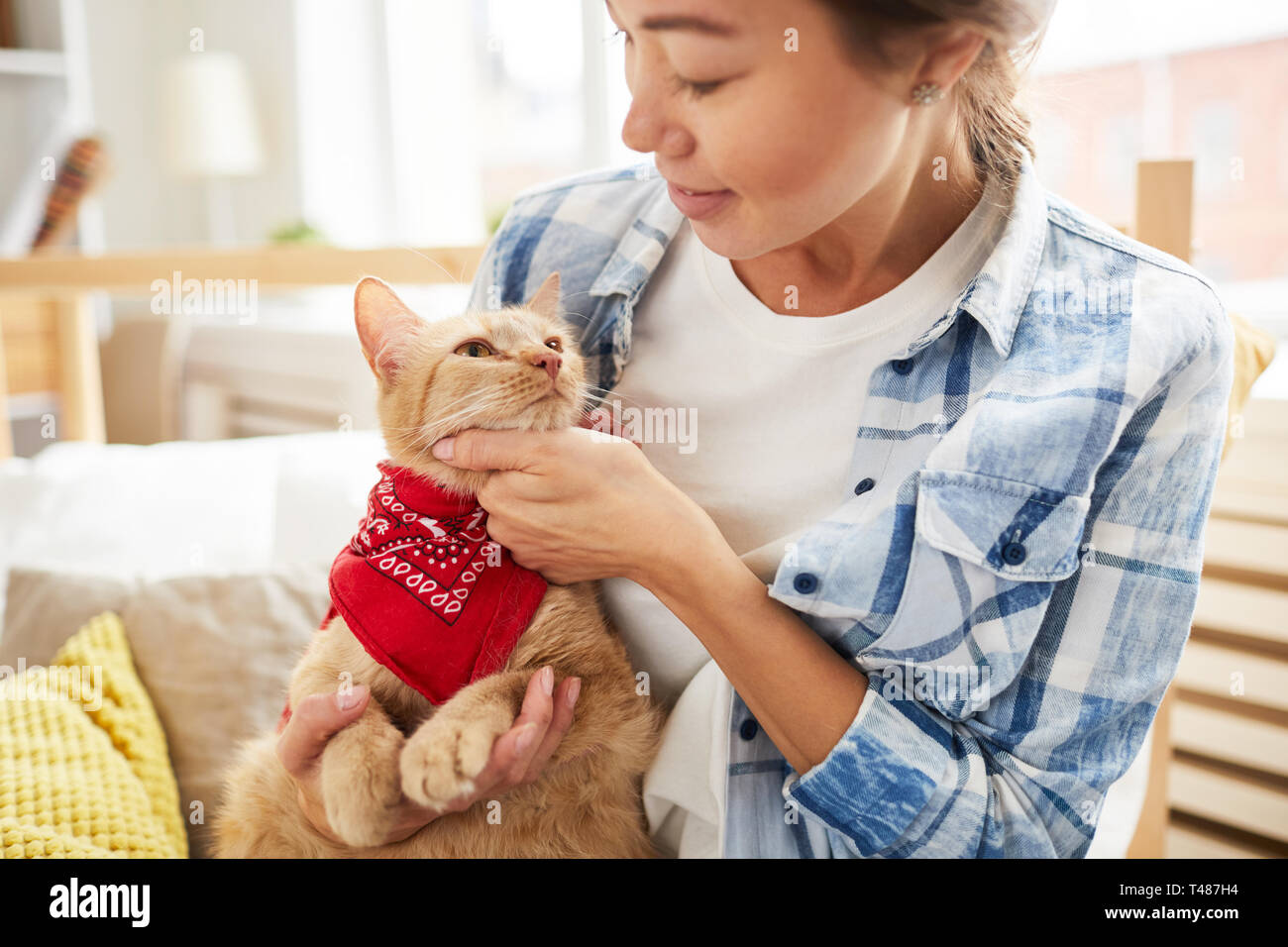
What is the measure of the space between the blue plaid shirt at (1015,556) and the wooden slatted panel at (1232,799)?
88 centimetres

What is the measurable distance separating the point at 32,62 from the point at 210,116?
775 mm

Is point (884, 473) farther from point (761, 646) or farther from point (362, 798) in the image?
point (362, 798)

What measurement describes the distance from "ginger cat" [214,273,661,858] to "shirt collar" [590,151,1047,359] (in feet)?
0.40

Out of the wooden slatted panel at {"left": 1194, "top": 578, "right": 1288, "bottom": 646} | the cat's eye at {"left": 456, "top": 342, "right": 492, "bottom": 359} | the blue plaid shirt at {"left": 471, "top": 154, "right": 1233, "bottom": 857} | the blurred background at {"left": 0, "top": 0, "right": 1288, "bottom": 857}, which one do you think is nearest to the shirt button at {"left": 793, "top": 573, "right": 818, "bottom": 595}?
the blue plaid shirt at {"left": 471, "top": 154, "right": 1233, "bottom": 857}

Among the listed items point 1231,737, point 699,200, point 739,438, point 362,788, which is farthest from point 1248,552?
point 362,788

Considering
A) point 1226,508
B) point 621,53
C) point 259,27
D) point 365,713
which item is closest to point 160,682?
point 365,713

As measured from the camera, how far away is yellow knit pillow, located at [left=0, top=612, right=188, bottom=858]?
973 millimetres

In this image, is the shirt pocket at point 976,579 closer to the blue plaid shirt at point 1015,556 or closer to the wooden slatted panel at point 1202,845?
the blue plaid shirt at point 1015,556

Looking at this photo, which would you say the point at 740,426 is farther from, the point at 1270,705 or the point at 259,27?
the point at 259,27

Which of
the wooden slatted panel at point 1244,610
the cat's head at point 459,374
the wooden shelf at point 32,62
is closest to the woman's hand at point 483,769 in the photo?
the cat's head at point 459,374

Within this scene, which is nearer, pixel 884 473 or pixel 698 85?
pixel 698 85

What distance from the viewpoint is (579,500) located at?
834 millimetres

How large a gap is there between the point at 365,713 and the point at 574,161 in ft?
5.45

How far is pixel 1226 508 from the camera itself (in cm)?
153
